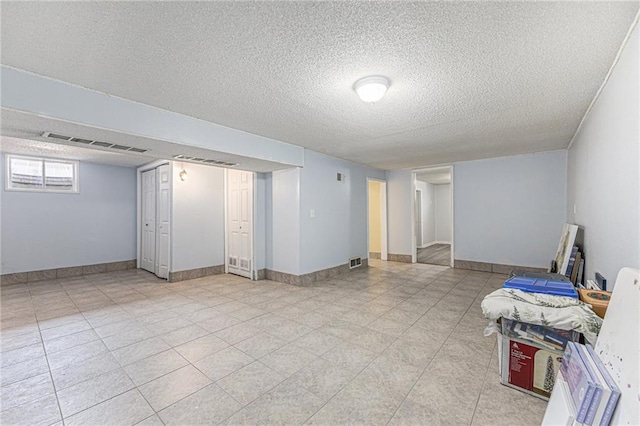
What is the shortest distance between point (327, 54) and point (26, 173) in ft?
21.8

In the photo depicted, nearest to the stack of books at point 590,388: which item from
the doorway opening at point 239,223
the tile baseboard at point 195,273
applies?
the doorway opening at point 239,223

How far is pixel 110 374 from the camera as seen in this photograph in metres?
2.18

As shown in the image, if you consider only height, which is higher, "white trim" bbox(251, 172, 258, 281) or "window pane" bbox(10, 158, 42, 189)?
"window pane" bbox(10, 158, 42, 189)

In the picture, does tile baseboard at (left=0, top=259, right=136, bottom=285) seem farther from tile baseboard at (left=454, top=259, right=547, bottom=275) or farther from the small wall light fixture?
tile baseboard at (left=454, top=259, right=547, bottom=275)

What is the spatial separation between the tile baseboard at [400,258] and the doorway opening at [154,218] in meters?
5.18

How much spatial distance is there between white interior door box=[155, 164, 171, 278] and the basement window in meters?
1.91

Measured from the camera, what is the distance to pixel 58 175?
18.4ft

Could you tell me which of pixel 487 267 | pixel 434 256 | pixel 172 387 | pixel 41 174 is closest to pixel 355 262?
pixel 487 267

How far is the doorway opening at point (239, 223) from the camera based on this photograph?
5363 millimetres

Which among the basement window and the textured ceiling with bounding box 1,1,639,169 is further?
the basement window

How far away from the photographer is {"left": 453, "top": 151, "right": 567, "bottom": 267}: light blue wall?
5020 mm

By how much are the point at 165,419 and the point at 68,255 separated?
5.82m

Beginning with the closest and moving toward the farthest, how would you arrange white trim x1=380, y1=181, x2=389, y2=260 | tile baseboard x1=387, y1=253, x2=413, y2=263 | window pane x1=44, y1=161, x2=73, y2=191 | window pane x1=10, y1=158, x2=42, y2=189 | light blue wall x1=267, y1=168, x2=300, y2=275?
light blue wall x1=267, y1=168, x2=300, y2=275 → window pane x1=10, y1=158, x2=42, y2=189 → window pane x1=44, y1=161, x2=73, y2=191 → tile baseboard x1=387, y1=253, x2=413, y2=263 → white trim x1=380, y1=181, x2=389, y2=260

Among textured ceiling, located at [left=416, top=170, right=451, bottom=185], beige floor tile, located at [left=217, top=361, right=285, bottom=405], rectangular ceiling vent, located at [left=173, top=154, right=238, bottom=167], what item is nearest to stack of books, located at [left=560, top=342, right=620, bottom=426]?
beige floor tile, located at [left=217, top=361, right=285, bottom=405]
